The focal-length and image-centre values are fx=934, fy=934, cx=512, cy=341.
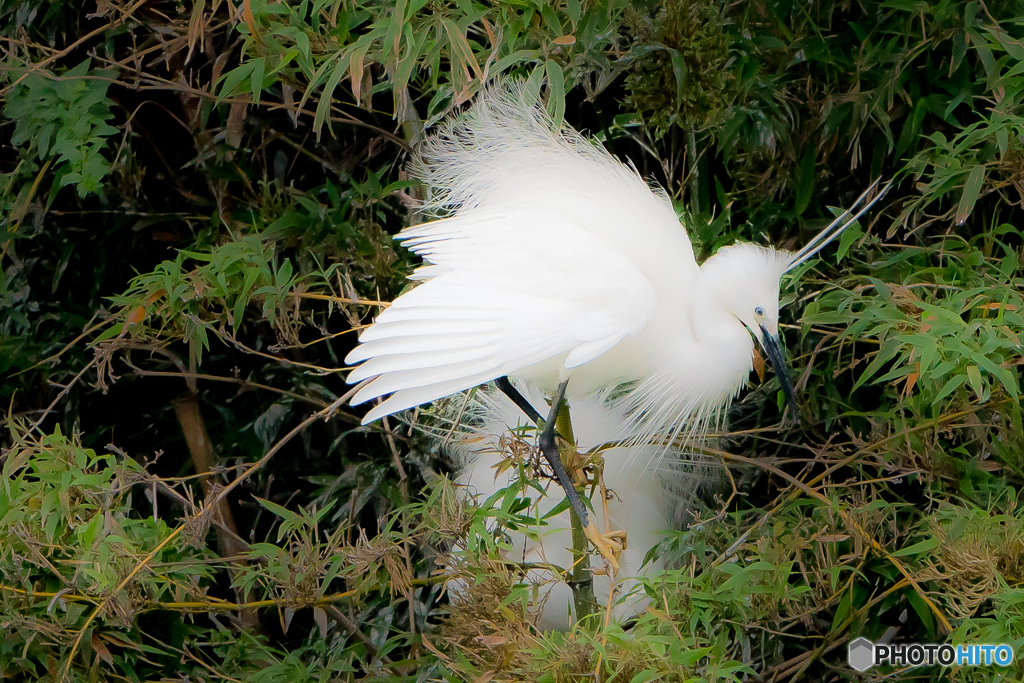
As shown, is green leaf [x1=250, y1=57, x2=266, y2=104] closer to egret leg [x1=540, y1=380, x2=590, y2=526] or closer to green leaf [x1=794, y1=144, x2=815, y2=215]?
egret leg [x1=540, y1=380, x2=590, y2=526]

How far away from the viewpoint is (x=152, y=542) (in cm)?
132

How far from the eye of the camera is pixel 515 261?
1090mm

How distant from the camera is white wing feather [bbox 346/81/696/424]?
977 millimetres

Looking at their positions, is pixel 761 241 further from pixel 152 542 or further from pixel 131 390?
pixel 131 390

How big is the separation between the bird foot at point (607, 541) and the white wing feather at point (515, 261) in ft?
0.72

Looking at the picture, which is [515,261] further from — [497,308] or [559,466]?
[559,466]

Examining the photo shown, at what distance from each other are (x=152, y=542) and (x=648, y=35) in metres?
0.99

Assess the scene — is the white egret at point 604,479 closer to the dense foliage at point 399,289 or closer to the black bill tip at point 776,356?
the dense foliage at point 399,289

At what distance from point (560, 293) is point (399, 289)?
49cm

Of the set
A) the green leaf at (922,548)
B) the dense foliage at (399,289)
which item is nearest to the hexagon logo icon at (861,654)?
the dense foliage at (399,289)

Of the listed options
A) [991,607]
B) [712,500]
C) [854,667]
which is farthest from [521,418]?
[991,607]

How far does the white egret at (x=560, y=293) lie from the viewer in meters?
0.99

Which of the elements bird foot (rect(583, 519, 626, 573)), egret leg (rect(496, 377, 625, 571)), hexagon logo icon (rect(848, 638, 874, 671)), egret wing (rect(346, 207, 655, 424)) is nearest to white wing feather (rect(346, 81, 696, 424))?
egret wing (rect(346, 207, 655, 424))

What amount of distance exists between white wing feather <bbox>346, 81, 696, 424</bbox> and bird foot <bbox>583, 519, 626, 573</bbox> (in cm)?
A: 22
